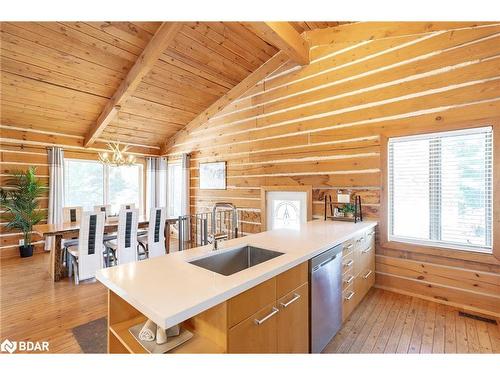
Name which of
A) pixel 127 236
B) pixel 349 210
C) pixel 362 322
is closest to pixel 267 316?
pixel 362 322

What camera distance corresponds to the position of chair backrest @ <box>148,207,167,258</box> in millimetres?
4141

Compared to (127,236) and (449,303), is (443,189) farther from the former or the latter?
(127,236)

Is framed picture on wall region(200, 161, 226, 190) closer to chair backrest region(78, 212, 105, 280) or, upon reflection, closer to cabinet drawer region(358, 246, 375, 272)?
chair backrest region(78, 212, 105, 280)

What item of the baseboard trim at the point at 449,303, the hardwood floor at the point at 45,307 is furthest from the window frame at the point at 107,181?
the baseboard trim at the point at 449,303

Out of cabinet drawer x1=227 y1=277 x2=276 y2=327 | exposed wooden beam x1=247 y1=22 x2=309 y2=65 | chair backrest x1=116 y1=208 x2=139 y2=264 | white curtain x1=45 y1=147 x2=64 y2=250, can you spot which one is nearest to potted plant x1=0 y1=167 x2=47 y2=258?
white curtain x1=45 y1=147 x2=64 y2=250

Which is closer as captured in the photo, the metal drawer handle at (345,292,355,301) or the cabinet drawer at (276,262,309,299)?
the cabinet drawer at (276,262,309,299)

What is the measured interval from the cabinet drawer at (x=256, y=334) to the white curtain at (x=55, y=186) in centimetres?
568

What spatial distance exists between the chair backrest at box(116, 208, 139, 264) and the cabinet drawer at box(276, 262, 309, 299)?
307cm

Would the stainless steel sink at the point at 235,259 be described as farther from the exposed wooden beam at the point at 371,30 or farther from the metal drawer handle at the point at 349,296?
the exposed wooden beam at the point at 371,30

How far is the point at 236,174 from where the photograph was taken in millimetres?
5250

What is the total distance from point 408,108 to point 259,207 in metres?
2.90

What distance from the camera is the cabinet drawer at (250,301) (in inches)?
45.6

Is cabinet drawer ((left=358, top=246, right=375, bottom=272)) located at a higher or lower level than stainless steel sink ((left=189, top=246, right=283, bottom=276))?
lower
